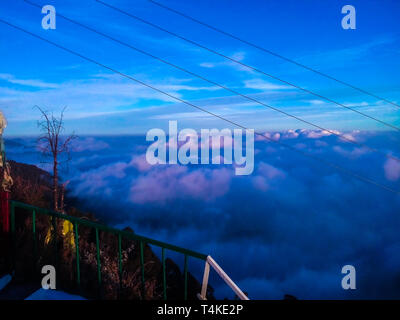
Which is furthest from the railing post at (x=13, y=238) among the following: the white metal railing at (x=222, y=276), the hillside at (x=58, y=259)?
the white metal railing at (x=222, y=276)

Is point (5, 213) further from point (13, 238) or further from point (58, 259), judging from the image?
point (58, 259)

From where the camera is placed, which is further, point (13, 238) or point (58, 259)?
point (58, 259)

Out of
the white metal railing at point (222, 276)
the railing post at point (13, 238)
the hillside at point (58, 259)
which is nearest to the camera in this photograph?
the white metal railing at point (222, 276)

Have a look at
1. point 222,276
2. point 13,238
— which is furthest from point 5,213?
point 222,276

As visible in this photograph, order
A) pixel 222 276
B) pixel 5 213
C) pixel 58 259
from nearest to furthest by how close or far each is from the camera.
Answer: pixel 222 276 < pixel 5 213 < pixel 58 259

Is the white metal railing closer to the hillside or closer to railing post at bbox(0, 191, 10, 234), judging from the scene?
the hillside

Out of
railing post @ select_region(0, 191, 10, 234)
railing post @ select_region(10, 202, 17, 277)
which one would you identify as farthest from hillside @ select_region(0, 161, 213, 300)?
railing post @ select_region(0, 191, 10, 234)

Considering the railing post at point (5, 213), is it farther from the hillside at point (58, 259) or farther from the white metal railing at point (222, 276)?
the white metal railing at point (222, 276)

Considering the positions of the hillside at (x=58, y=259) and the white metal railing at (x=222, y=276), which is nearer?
the white metal railing at (x=222, y=276)

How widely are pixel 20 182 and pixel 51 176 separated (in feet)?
2.77

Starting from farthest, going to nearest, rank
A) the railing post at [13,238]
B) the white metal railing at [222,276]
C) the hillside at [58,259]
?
the hillside at [58,259] → the railing post at [13,238] → the white metal railing at [222,276]

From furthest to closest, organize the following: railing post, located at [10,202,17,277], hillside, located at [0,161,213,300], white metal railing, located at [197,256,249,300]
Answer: hillside, located at [0,161,213,300] → railing post, located at [10,202,17,277] → white metal railing, located at [197,256,249,300]
